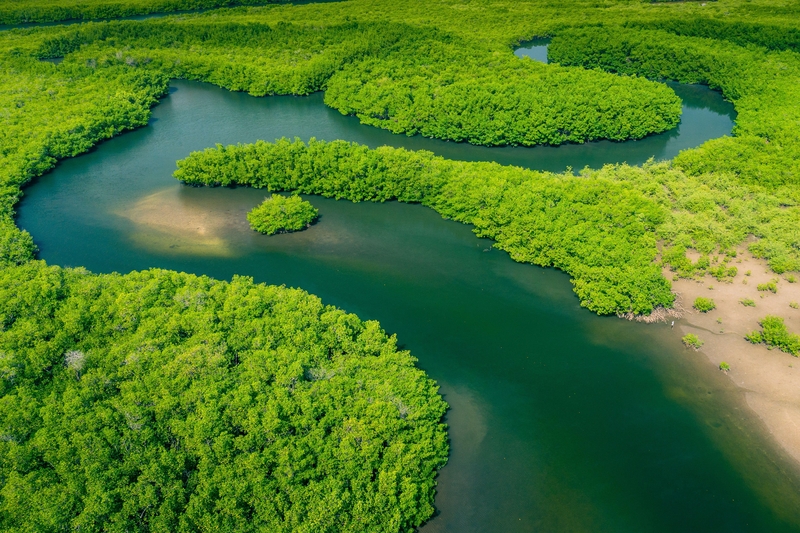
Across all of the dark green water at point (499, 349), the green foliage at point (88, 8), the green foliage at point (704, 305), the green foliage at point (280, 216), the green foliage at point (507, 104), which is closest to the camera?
the dark green water at point (499, 349)

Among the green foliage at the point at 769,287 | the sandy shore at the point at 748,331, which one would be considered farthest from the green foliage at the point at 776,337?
the green foliage at the point at 769,287

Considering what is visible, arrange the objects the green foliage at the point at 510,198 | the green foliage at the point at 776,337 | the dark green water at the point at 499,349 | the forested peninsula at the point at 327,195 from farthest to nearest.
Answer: the green foliage at the point at 510,198 → the green foliage at the point at 776,337 → the dark green water at the point at 499,349 → the forested peninsula at the point at 327,195

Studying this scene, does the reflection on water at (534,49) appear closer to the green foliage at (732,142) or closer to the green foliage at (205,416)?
the green foliage at (732,142)

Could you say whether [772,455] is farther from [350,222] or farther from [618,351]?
[350,222]

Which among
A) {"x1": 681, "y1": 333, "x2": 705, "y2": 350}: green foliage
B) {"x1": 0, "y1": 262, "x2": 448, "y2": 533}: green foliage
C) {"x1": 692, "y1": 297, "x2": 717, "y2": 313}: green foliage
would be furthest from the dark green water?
{"x1": 0, "y1": 262, "x2": 448, "y2": 533}: green foliage

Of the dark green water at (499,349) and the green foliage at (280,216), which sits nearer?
the dark green water at (499,349)

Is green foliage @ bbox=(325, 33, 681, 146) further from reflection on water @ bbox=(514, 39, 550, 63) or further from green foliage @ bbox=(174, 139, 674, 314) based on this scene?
reflection on water @ bbox=(514, 39, 550, 63)

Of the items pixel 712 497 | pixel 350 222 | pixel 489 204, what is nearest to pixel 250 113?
pixel 350 222
